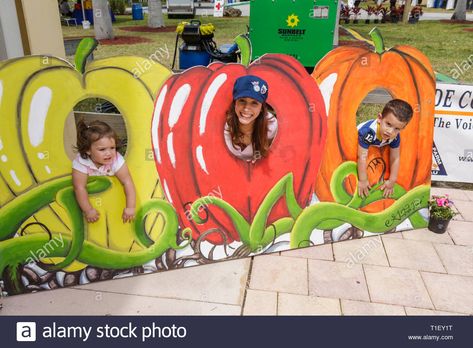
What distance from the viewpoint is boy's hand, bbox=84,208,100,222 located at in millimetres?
3365

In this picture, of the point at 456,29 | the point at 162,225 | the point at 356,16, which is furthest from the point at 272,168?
the point at 356,16

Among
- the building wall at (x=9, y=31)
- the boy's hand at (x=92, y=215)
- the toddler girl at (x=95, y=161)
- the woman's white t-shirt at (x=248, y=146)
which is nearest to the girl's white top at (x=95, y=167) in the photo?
the toddler girl at (x=95, y=161)

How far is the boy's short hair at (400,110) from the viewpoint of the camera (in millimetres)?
3957

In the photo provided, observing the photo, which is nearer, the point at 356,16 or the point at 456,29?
the point at 456,29

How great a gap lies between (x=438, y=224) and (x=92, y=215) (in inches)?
145

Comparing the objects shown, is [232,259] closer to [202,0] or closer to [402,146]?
[402,146]

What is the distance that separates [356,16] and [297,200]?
1068 inches

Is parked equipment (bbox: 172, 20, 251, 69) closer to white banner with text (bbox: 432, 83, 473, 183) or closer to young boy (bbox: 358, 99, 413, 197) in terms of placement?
white banner with text (bbox: 432, 83, 473, 183)

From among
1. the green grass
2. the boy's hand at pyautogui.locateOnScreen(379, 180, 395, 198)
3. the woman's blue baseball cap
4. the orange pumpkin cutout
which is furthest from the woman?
the green grass

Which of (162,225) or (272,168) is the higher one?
(272,168)

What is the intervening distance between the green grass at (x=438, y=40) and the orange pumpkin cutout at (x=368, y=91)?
27.0 feet

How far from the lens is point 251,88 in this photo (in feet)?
11.1

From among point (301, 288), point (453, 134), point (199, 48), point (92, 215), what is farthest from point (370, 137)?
point (199, 48)

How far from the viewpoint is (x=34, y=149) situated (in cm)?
319
